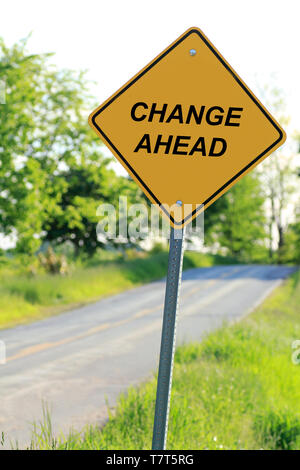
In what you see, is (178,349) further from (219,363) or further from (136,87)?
(136,87)

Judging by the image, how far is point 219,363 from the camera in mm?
7715

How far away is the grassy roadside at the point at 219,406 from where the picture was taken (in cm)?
483

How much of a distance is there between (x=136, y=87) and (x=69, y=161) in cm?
1793

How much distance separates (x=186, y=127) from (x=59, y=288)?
15927 mm

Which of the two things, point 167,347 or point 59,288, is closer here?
point 167,347

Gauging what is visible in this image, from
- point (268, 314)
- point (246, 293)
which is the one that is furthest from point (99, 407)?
point (246, 293)

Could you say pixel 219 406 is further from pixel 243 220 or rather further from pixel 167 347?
pixel 243 220

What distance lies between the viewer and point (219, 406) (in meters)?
5.67

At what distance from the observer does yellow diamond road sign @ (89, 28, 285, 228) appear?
318 centimetres

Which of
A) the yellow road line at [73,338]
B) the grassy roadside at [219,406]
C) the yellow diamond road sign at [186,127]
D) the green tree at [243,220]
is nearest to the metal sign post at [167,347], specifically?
the yellow diamond road sign at [186,127]

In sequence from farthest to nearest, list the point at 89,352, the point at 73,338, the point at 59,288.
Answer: the point at 59,288
the point at 73,338
the point at 89,352

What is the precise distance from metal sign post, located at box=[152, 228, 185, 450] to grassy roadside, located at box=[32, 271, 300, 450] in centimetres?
145

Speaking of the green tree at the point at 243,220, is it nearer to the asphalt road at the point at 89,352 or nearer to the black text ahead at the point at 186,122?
the asphalt road at the point at 89,352

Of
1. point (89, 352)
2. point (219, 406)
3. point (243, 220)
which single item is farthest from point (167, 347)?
point (243, 220)
